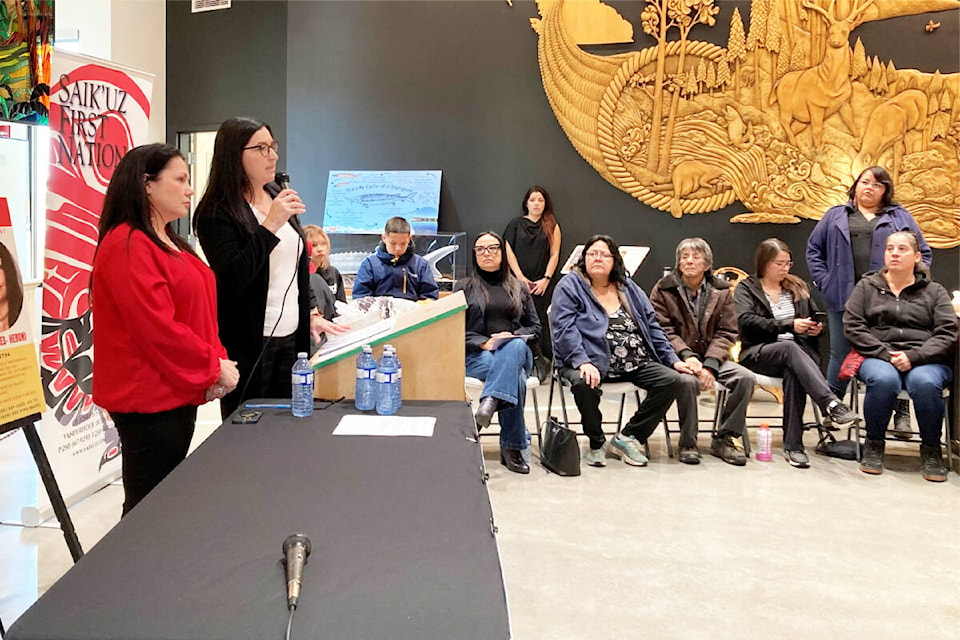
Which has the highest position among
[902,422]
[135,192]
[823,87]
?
[823,87]

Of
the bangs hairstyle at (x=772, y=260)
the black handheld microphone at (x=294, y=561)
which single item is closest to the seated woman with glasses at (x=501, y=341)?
the bangs hairstyle at (x=772, y=260)

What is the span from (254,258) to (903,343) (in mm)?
3599

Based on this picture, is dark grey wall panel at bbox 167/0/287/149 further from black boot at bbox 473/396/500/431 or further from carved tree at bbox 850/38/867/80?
carved tree at bbox 850/38/867/80

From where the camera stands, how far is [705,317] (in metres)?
4.52

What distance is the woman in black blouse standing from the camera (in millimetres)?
6258

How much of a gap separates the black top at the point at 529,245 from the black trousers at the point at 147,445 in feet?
14.6

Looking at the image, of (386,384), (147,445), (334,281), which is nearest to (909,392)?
(386,384)

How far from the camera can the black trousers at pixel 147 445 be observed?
1986mm

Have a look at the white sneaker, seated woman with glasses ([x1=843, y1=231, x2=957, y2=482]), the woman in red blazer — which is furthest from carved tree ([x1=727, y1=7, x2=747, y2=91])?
the woman in red blazer

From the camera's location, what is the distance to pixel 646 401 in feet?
13.9

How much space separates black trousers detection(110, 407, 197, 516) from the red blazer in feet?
0.14

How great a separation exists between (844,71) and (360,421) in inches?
226

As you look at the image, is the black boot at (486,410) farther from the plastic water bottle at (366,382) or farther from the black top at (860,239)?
the black top at (860,239)

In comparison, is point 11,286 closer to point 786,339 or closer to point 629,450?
point 629,450
